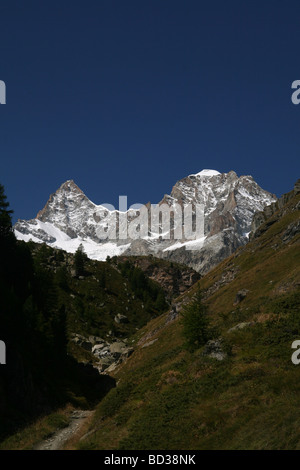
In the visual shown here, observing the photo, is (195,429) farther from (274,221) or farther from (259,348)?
(274,221)

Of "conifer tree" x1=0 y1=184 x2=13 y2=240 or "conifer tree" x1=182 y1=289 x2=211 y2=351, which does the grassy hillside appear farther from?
"conifer tree" x1=0 y1=184 x2=13 y2=240

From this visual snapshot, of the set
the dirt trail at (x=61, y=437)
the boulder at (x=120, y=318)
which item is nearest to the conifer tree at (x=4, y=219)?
the dirt trail at (x=61, y=437)

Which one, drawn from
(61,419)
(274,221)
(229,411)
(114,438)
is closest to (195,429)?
(229,411)

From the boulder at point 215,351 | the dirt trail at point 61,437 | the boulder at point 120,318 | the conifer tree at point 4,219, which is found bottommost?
the boulder at point 120,318

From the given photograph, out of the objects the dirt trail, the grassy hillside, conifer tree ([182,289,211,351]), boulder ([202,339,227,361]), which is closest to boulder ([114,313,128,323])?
the grassy hillside

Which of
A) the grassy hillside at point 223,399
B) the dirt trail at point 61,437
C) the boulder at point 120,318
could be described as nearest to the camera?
the grassy hillside at point 223,399

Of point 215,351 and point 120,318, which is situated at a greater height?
point 215,351

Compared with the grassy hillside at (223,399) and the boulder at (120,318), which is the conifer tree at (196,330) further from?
the boulder at (120,318)

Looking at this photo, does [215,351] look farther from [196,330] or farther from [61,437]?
[61,437]

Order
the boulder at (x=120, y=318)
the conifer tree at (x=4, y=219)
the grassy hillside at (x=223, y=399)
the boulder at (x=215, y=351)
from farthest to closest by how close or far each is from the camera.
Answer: the boulder at (x=120, y=318) < the conifer tree at (x=4, y=219) < the boulder at (x=215, y=351) < the grassy hillside at (x=223, y=399)

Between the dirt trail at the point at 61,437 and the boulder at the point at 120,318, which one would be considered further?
the boulder at the point at 120,318

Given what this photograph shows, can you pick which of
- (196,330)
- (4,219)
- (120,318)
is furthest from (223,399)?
(120,318)
